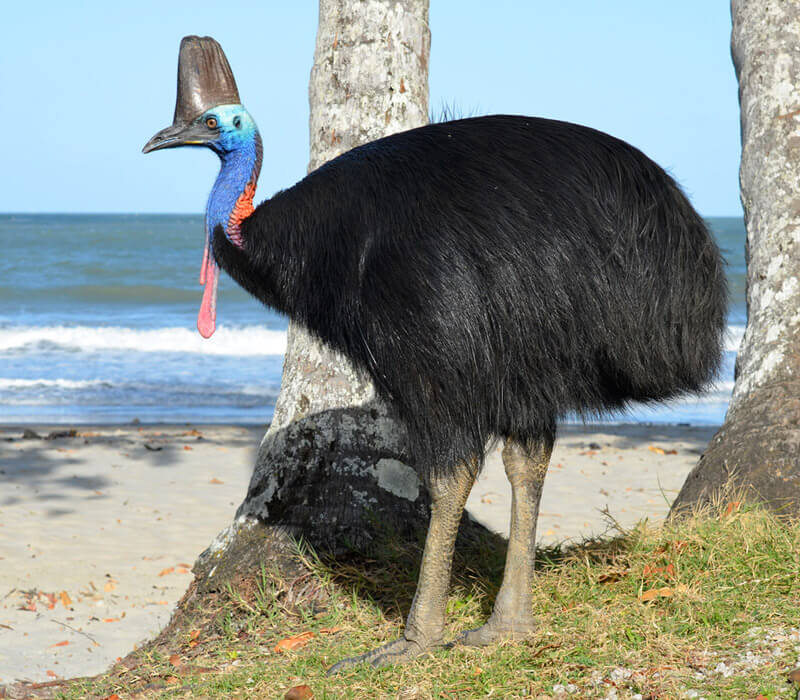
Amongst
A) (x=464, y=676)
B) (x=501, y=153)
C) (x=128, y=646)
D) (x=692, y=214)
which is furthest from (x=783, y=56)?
(x=128, y=646)

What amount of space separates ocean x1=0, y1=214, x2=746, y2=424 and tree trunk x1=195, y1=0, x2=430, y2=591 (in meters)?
1.12

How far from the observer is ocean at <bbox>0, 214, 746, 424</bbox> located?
12836 mm

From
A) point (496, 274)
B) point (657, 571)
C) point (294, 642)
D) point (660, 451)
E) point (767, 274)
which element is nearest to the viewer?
point (496, 274)

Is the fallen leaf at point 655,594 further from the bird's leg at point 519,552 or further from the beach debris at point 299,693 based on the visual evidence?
the beach debris at point 299,693

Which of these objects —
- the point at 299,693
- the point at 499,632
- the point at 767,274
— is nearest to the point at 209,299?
the point at 299,693

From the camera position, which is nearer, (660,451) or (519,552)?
(519,552)

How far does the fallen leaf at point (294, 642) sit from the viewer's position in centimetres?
400

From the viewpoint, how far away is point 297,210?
3.47m

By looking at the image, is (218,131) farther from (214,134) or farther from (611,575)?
(611,575)

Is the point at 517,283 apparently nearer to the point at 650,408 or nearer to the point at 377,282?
the point at 377,282

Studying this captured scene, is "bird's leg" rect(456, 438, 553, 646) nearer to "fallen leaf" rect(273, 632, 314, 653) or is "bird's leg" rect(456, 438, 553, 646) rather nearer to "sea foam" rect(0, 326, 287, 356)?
"fallen leaf" rect(273, 632, 314, 653)

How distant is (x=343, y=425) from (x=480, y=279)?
1649 millimetres

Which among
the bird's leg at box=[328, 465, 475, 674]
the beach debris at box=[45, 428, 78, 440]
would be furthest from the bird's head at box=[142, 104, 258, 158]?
the beach debris at box=[45, 428, 78, 440]

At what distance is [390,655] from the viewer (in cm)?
361
